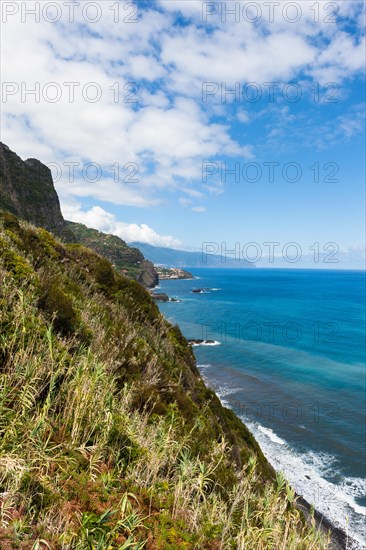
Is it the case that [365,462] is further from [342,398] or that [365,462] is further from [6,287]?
[6,287]

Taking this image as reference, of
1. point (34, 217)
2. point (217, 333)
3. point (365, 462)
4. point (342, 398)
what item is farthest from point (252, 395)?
point (34, 217)

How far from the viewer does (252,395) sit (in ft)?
119

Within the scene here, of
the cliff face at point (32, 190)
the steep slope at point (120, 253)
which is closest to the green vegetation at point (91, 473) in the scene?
the cliff face at point (32, 190)

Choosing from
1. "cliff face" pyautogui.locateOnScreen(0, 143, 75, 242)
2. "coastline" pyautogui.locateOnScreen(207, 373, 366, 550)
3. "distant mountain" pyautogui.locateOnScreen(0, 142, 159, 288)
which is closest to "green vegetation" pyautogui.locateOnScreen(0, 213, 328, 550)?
"coastline" pyautogui.locateOnScreen(207, 373, 366, 550)

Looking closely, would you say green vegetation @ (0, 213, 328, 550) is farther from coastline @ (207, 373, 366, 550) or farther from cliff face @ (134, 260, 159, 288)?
cliff face @ (134, 260, 159, 288)

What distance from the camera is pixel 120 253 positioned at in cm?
14300

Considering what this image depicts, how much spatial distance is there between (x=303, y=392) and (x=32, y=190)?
80821 millimetres

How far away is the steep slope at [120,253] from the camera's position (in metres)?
132

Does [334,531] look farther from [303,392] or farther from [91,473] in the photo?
[91,473]

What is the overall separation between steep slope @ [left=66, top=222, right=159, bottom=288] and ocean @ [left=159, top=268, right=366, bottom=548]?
5849cm

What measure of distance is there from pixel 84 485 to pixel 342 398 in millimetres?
38781

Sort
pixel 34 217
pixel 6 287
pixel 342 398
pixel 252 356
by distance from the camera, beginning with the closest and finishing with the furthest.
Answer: pixel 6 287, pixel 342 398, pixel 252 356, pixel 34 217

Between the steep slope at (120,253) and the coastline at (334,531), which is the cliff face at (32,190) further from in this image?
the coastline at (334,531)

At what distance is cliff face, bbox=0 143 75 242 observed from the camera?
7456 centimetres
